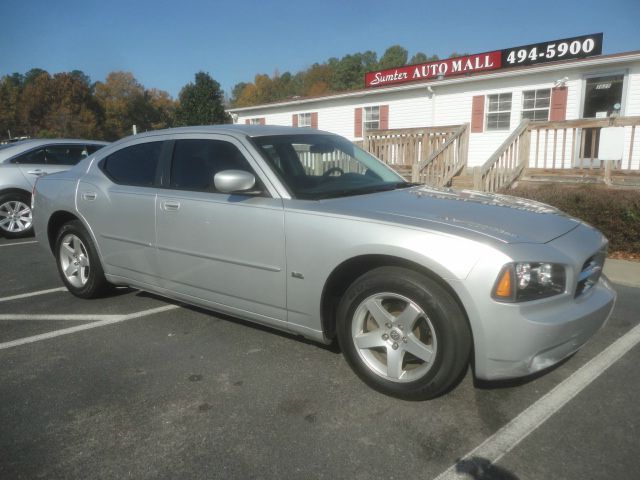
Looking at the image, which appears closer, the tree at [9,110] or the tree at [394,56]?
the tree at [9,110]

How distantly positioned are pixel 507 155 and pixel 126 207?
24.5 feet

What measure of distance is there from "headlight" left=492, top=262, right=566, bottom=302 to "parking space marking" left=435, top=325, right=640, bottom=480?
69 centimetres

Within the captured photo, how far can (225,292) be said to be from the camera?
11.4ft

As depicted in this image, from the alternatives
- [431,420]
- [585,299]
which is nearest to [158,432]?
[431,420]

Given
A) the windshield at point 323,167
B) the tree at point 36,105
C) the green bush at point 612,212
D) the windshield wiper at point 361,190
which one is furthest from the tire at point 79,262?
the tree at point 36,105

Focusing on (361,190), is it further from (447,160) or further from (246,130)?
(447,160)

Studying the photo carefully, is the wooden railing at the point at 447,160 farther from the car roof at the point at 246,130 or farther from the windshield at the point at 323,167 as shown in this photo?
the car roof at the point at 246,130

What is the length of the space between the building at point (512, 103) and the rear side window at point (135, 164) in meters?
6.63

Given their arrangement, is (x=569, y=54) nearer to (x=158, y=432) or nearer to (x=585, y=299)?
(x=585, y=299)

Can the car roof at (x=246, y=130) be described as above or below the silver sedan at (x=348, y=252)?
above

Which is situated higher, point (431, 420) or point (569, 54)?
point (569, 54)

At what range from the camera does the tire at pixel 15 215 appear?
27.2ft

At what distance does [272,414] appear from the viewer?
106 inches

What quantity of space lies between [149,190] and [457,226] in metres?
2.54
